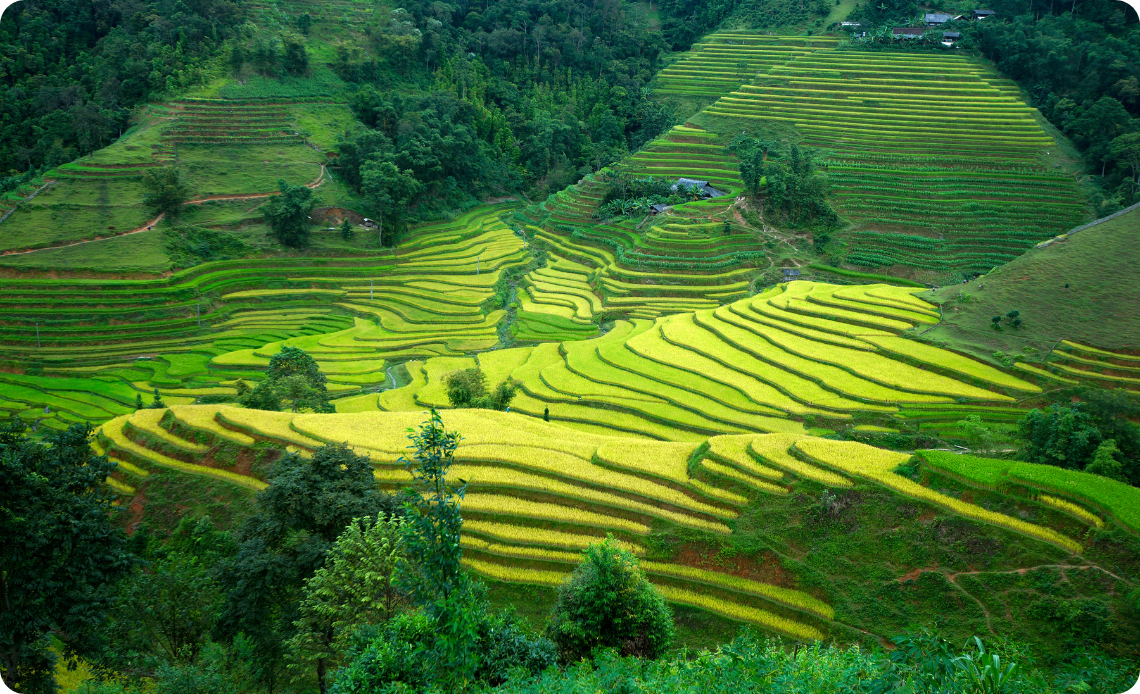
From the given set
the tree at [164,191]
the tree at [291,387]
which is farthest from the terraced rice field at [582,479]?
the tree at [164,191]

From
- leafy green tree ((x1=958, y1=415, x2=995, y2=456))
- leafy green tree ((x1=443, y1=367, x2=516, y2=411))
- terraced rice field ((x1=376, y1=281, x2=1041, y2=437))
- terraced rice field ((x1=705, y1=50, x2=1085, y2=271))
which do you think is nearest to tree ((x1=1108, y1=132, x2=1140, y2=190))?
terraced rice field ((x1=705, y1=50, x2=1085, y2=271))

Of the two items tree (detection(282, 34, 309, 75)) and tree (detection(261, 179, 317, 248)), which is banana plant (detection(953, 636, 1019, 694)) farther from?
tree (detection(282, 34, 309, 75))

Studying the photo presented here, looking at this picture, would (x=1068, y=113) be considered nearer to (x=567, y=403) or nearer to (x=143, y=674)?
(x=567, y=403)

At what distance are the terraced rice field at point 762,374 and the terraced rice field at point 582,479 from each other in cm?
382

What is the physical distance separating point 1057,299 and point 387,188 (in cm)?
4017

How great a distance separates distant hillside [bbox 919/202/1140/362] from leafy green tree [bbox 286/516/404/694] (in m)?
22.5

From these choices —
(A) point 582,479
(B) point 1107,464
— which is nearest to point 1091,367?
(B) point 1107,464

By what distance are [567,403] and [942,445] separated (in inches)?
486

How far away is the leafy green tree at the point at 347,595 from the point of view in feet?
37.8

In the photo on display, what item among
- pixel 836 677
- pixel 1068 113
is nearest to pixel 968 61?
pixel 1068 113

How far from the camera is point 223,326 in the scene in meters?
39.0

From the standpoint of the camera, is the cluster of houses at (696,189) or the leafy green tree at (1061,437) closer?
the leafy green tree at (1061,437)

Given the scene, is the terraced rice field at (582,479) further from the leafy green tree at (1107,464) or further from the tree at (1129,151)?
the tree at (1129,151)

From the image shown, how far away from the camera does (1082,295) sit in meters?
26.8
